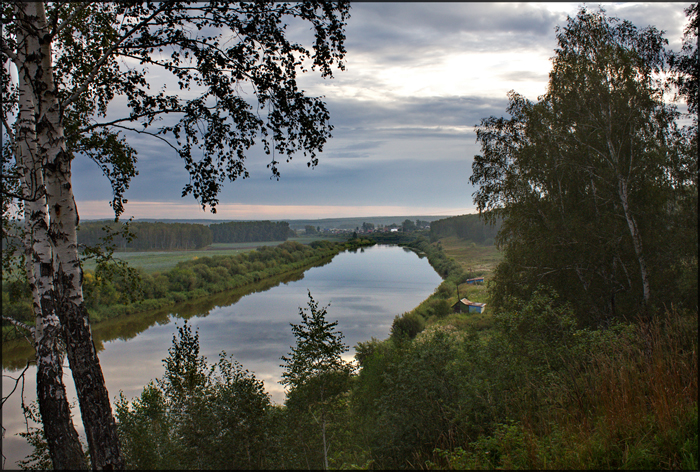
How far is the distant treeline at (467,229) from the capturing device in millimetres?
62375

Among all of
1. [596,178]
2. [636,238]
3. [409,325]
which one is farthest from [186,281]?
[636,238]

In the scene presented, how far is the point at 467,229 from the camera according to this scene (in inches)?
2921

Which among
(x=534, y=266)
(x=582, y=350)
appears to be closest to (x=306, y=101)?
(x=582, y=350)

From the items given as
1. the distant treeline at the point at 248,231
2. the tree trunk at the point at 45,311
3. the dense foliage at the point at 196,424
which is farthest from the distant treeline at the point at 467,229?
the tree trunk at the point at 45,311

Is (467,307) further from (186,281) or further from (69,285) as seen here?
(186,281)

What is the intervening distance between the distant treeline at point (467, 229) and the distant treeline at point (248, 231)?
125ft

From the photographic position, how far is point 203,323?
82.7 ft

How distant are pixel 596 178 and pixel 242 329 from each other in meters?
19.2

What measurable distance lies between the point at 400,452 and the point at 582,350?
11.3 feet

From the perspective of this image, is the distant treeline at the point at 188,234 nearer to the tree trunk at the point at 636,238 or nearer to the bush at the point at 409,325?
the bush at the point at 409,325

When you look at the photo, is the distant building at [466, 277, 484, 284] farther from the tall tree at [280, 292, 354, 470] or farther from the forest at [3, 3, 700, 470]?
the tall tree at [280, 292, 354, 470]

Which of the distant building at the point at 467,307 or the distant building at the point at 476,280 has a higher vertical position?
the distant building at the point at 476,280

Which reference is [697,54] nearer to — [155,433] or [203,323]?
[155,433]

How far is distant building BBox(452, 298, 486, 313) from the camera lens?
25.0 meters
